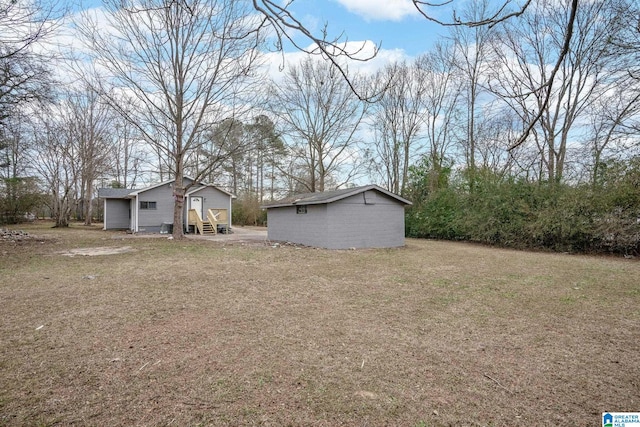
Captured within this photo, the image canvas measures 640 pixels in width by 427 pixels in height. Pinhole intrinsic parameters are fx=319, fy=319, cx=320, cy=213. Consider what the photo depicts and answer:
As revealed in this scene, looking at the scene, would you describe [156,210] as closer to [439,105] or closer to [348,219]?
[348,219]

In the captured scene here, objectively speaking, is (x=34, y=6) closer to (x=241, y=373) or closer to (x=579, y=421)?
(x=241, y=373)

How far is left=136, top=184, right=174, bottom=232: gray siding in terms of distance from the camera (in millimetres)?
18641

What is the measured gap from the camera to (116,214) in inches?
868

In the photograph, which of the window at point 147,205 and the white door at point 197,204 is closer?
the window at point 147,205

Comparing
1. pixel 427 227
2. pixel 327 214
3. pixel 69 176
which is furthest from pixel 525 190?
pixel 69 176

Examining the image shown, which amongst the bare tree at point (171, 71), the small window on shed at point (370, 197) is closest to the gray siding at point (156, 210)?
the bare tree at point (171, 71)

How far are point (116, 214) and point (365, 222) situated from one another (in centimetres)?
1831

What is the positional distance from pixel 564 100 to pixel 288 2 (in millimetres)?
18110

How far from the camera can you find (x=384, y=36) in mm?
2395

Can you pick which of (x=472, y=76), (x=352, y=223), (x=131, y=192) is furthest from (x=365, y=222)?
(x=131, y=192)

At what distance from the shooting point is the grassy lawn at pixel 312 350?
2.21 meters

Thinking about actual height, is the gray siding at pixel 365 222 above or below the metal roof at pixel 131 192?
below

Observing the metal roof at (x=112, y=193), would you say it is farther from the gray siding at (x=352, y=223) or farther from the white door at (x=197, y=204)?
the gray siding at (x=352, y=223)

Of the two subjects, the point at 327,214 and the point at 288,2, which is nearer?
the point at 288,2
